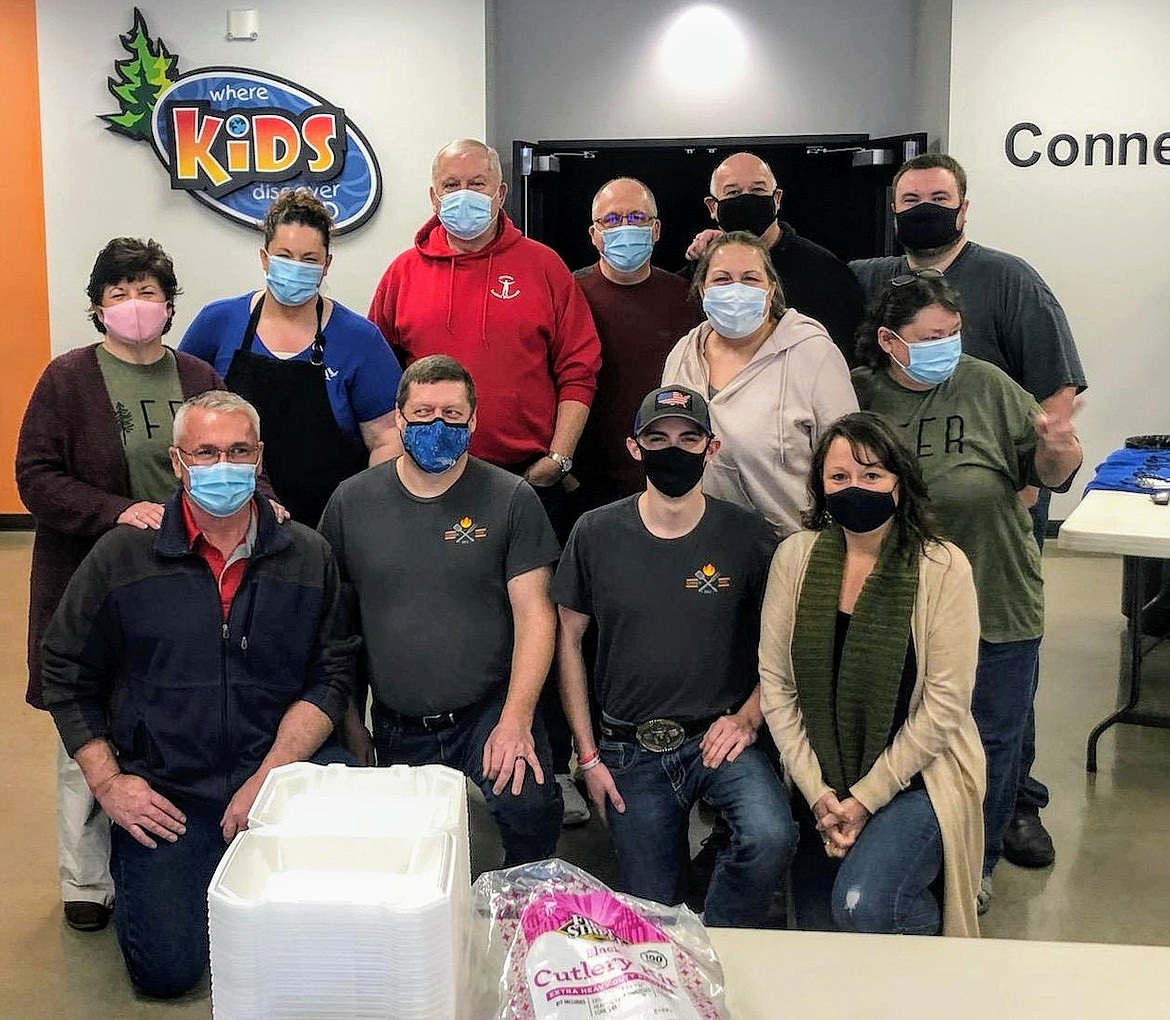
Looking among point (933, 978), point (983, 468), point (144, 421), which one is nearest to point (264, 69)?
point (144, 421)

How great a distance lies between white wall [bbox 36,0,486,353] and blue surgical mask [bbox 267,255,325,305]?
4178 mm

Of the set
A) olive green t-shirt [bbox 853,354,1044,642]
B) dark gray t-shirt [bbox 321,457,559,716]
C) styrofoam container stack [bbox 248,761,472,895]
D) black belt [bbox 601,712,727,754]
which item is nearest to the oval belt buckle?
black belt [bbox 601,712,727,754]

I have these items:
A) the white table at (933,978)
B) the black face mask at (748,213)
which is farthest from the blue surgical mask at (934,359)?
the white table at (933,978)

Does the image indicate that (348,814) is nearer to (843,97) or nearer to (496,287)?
(496,287)

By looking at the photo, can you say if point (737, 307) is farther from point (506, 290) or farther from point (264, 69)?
point (264, 69)

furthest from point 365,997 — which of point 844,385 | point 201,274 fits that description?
point 201,274

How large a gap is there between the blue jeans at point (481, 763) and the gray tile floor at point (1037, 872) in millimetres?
442

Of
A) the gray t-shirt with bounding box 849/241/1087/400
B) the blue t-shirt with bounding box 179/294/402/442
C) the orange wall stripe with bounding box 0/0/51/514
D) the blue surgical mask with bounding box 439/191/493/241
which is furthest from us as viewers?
the orange wall stripe with bounding box 0/0/51/514

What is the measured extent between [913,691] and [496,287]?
1.61 meters

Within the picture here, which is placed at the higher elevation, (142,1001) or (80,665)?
(80,665)

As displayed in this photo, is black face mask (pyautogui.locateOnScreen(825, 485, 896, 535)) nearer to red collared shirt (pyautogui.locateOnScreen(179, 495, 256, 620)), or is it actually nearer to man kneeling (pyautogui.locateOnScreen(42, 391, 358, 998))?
man kneeling (pyautogui.locateOnScreen(42, 391, 358, 998))

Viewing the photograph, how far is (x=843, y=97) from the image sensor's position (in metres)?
7.71

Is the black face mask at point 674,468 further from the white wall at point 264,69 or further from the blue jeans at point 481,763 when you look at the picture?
the white wall at point 264,69

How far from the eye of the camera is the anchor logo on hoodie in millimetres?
3314
